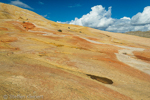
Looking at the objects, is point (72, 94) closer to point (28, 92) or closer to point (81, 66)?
point (28, 92)

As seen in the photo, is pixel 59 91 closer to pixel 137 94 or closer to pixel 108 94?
pixel 108 94

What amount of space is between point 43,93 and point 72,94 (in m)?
1.74

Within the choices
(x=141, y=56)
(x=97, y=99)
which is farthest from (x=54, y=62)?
(x=141, y=56)

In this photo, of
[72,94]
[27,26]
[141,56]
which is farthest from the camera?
[27,26]

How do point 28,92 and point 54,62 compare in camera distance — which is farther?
point 54,62

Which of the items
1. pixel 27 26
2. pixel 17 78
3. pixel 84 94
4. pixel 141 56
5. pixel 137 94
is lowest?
pixel 137 94

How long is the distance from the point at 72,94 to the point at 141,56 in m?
19.1

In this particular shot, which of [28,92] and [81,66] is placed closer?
[28,92]

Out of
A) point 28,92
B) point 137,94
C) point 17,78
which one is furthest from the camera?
point 137,94

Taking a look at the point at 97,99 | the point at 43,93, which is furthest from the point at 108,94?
the point at 43,93

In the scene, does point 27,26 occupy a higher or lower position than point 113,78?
higher

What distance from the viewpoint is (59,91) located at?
229 inches

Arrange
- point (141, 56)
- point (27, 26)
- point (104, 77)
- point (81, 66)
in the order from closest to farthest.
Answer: point (104, 77) < point (81, 66) < point (141, 56) < point (27, 26)

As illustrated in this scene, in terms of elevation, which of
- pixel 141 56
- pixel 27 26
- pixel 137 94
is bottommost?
pixel 137 94
